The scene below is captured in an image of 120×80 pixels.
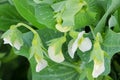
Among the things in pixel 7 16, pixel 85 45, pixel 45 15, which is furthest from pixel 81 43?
pixel 7 16

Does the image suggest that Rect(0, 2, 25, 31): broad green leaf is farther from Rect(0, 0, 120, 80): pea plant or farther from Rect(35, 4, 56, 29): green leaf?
Rect(35, 4, 56, 29): green leaf

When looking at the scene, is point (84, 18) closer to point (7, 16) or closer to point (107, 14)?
point (107, 14)

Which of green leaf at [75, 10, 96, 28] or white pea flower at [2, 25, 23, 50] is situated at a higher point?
green leaf at [75, 10, 96, 28]

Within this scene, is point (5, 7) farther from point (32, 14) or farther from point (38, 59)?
point (38, 59)

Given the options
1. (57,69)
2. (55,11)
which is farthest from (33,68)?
(55,11)

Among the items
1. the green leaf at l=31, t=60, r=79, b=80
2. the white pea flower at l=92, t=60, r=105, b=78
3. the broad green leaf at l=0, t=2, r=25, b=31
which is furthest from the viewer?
the broad green leaf at l=0, t=2, r=25, b=31

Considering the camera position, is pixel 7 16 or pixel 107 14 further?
pixel 7 16

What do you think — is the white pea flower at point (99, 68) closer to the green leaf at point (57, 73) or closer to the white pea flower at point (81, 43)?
the white pea flower at point (81, 43)

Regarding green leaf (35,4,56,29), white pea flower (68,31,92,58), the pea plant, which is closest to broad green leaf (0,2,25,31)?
the pea plant
